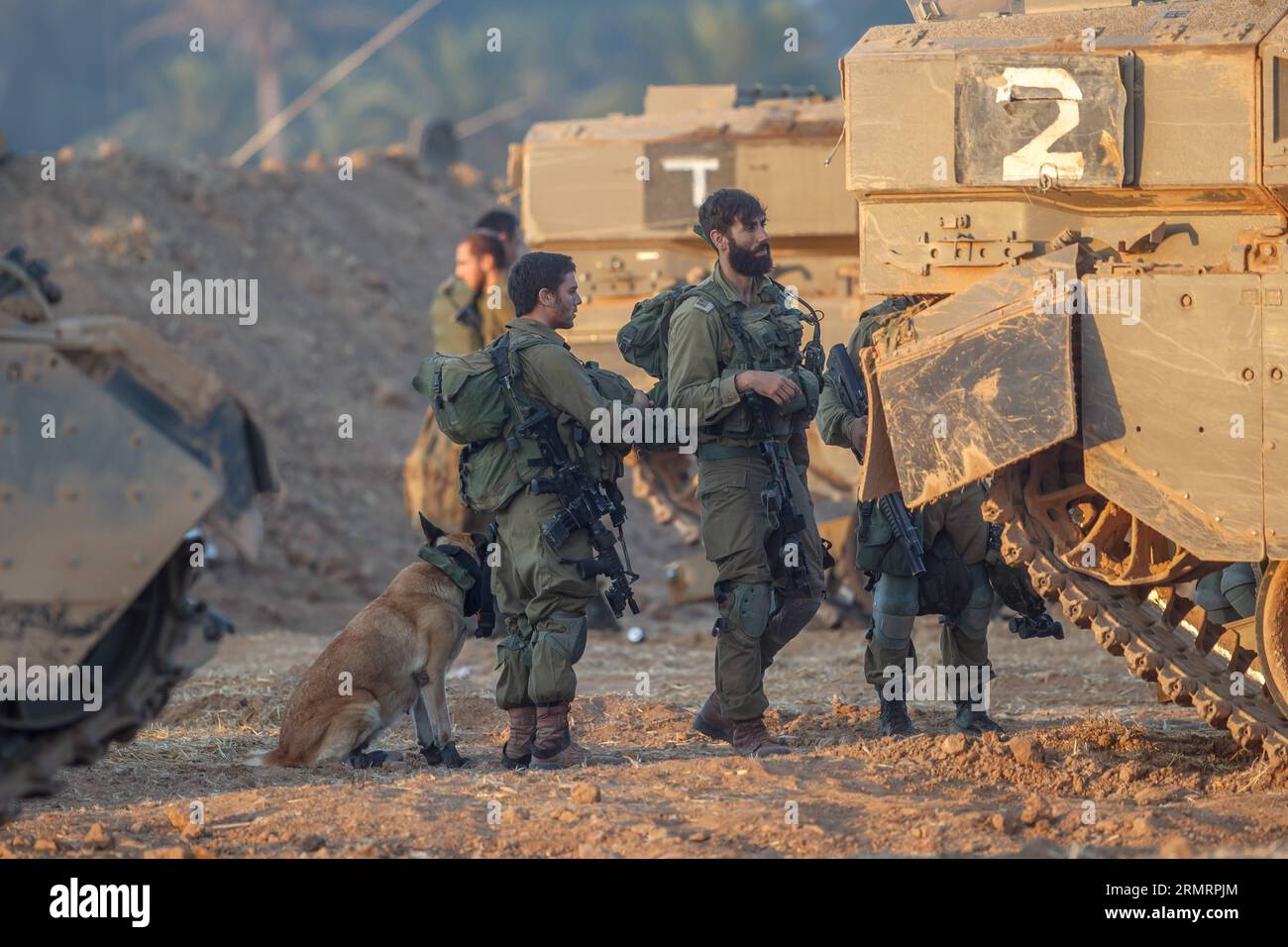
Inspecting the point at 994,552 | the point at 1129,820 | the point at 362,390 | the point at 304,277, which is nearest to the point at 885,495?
the point at 994,552

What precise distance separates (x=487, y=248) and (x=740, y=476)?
4663 millimetres

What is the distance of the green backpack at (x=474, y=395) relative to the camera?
7754 millimetres

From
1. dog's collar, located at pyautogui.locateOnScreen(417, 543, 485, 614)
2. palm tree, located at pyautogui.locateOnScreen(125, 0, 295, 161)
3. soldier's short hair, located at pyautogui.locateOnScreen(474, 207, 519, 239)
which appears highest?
palm tree, located at pyautogui.locateOnScreen(125, 0, 295, 161)

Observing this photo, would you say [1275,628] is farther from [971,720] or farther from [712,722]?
[712,722]

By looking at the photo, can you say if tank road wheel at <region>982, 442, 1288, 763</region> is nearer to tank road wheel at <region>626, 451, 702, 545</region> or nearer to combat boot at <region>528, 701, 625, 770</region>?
combat boot at <region>528, 701, 625, 770</region>

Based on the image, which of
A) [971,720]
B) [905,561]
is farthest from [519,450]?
[971,720]

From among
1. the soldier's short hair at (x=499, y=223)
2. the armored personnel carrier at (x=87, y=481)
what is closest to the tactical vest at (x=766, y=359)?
the armored personnel carrier at (x=87, y=481)

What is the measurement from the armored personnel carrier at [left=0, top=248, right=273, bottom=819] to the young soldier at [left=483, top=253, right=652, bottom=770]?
1866mm

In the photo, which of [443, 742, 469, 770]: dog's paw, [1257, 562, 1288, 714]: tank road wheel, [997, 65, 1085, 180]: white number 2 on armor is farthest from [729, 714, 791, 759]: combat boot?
[997, 65, 1085, 180]: white number 2 on armor

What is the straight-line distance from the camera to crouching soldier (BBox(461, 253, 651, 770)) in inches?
304

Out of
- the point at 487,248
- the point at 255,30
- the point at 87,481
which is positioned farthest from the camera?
the point at 255,30

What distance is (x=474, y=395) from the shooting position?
7.75 metres

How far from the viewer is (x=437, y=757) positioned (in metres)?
8.11
